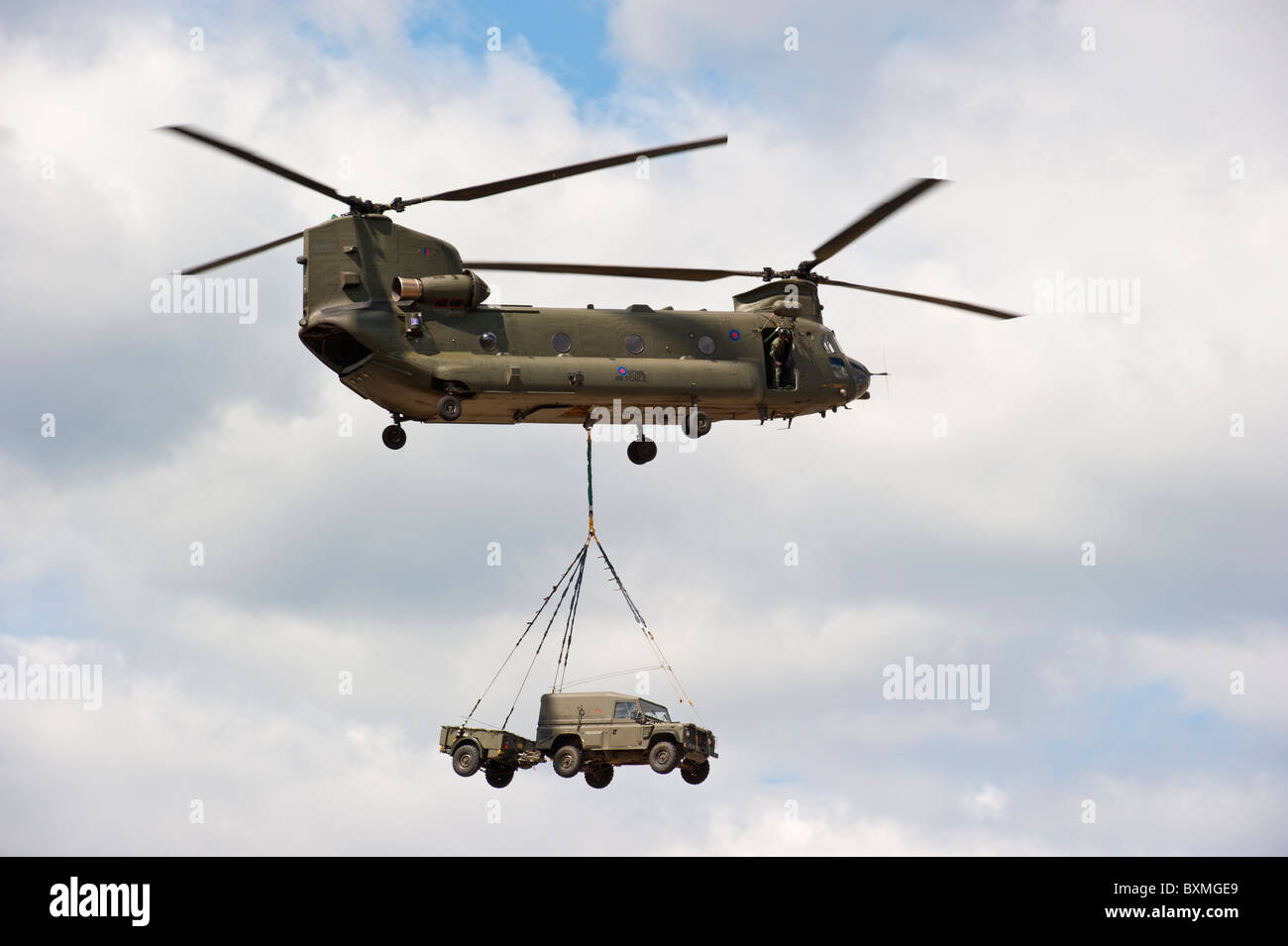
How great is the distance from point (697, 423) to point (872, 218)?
5988mm

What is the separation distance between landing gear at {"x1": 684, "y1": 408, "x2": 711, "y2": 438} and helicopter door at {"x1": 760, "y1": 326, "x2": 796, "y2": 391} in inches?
71.5

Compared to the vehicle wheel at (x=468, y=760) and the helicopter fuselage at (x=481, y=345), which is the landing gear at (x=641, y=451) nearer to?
the helicopter fuselage at (x=481, y=345)

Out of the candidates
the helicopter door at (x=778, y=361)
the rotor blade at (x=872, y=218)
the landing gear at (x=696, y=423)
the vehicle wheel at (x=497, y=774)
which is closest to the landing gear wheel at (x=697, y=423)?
the landing gear at (x=696, y=423)

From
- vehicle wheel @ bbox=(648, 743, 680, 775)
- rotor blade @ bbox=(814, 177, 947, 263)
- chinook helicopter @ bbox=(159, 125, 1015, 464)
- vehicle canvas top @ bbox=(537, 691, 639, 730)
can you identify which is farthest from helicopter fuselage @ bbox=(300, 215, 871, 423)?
vehicle wheel @ bbox=(648, 743, 680, 775)

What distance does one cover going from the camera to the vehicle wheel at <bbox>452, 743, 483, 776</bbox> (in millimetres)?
37094

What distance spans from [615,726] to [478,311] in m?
9.52

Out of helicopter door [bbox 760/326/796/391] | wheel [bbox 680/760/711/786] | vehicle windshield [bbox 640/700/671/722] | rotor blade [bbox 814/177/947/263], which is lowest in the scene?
wheel [bbox 680/760/711/786]

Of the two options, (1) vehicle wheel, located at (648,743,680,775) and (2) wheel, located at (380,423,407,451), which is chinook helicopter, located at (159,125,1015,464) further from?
(1) vehicle wheel, located at (648,743,680,775)

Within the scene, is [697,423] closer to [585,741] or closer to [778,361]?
[778,361]

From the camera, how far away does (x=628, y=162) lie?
3531 centimetres

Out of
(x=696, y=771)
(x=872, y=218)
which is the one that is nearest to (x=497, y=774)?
(x=696, y=771)

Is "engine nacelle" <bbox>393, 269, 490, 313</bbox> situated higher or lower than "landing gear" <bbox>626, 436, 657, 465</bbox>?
higher

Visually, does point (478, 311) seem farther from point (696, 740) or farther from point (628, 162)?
point (696, 740)

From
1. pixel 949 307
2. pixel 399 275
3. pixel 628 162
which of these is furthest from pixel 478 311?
pixel 949 307
